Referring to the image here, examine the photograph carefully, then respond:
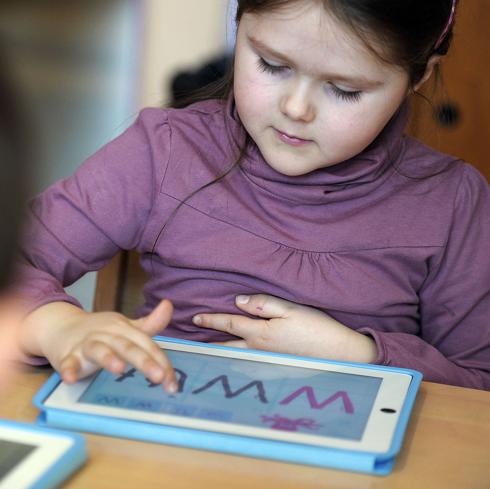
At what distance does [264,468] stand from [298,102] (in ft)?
1.30

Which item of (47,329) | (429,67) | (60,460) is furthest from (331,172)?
(60,460)

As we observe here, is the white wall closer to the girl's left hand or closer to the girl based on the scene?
the girl

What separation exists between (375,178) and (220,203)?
177 mm

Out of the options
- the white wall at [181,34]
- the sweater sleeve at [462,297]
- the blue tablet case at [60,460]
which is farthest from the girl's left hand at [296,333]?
the white wall at [181,34]

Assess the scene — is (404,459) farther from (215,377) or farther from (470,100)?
(470,100)

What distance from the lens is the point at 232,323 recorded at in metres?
0.89

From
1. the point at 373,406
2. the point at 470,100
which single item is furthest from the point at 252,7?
the point at 470,100

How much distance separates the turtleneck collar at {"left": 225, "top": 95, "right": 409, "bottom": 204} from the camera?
95 cm

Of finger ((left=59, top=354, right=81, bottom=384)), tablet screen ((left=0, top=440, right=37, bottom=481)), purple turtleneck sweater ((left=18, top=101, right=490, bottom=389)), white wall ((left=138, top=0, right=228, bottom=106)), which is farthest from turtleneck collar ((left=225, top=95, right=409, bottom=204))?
white wall ((left=138, top=0, right=228, bottom=106))

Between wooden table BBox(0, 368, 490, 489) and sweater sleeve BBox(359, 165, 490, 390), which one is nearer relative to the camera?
wooden table BBox(0, 368, 490, 489)

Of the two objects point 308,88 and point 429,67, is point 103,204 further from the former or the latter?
point 429,67

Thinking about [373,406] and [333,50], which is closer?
[373,406]

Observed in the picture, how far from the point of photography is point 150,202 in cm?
96

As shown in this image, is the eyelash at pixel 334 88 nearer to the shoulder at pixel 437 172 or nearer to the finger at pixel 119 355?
the shoulder at pixel 437 172
